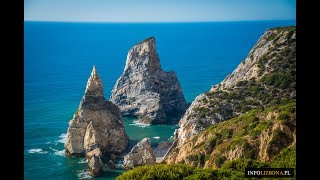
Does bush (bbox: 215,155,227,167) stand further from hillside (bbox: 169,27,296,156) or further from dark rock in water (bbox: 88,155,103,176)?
dark rock in water (bbox: 88,155,103,176)

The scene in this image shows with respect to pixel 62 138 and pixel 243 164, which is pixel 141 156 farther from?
pixel 243 164

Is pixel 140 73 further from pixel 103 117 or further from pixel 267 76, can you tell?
pixel 267 76

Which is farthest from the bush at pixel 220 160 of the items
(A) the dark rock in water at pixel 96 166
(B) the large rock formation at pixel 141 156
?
(A) the dark rock in water at pixel 96 166

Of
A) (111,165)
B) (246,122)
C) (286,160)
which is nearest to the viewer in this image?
(286,160)

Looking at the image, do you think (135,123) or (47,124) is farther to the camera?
(135,123)

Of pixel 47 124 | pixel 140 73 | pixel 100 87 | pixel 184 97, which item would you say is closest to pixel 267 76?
pixel 100 87

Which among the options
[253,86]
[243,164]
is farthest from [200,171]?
[253,86]
